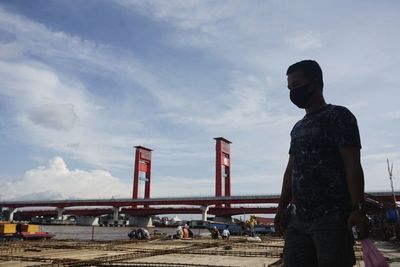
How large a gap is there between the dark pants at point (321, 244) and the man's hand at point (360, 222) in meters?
0.10

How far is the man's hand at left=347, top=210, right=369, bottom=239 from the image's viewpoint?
7.68 ft

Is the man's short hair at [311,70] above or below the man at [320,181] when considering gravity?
above

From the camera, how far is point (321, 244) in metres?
2.51

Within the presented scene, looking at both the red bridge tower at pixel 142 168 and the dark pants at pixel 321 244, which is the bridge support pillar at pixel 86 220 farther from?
the dark pants at pixel 321 244

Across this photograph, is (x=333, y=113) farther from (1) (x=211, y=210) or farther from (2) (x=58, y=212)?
(2) (x=58, y=212)

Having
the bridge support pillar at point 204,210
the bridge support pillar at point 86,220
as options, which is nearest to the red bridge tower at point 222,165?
the bridge support pillar at point 204,210

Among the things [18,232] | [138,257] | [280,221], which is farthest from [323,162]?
[18,232]

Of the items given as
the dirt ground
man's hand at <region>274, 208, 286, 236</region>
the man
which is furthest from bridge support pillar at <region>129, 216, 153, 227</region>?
the man

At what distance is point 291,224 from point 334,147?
71 cm

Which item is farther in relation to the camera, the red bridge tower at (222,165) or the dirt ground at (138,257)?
the red bridge tower at (222,165)

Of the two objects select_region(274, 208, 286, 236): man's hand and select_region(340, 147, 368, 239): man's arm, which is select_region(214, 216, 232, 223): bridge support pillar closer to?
select_region(274, 208, 286, 236): man's hand

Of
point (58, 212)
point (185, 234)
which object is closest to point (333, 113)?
point (185, 234)

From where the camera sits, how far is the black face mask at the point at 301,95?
295 cm

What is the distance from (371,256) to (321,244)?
A: 0.32 meters
